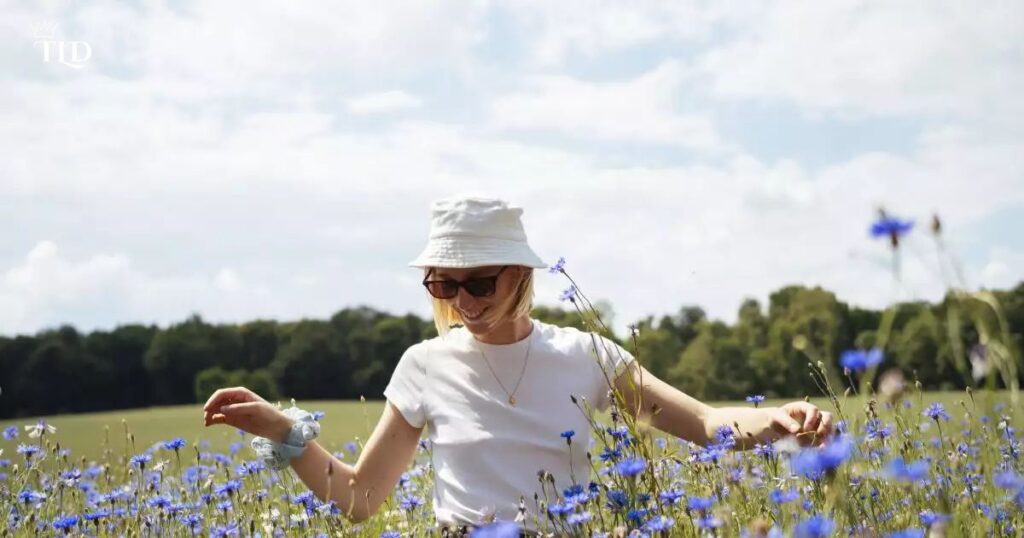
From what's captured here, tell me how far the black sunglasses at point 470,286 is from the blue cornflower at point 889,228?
4.94 feet

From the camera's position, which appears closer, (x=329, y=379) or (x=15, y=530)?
(x=15, y=530)

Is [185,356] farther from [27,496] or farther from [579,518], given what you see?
[579,518]

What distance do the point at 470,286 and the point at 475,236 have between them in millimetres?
160

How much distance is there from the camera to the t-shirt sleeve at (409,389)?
134 inches

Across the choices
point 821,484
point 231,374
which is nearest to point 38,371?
point 231,374

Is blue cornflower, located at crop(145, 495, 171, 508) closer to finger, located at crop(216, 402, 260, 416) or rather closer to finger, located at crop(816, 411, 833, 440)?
finger, located at crop(216, 402, 260, 416)

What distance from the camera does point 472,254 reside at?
316 cm

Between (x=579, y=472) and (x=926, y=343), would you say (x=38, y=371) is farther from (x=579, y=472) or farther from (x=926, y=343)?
(x=579, y=472)

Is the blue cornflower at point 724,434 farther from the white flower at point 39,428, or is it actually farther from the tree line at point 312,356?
the tree line at point 312,356

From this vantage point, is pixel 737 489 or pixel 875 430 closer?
pixel 737 489

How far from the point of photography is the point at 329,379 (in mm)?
46375

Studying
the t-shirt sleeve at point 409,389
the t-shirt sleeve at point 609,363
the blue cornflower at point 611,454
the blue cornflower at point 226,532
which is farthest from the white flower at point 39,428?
the blue cornflower at point 611,454

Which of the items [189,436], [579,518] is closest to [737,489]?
[579,518]

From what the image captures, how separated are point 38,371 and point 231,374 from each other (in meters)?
7.74
